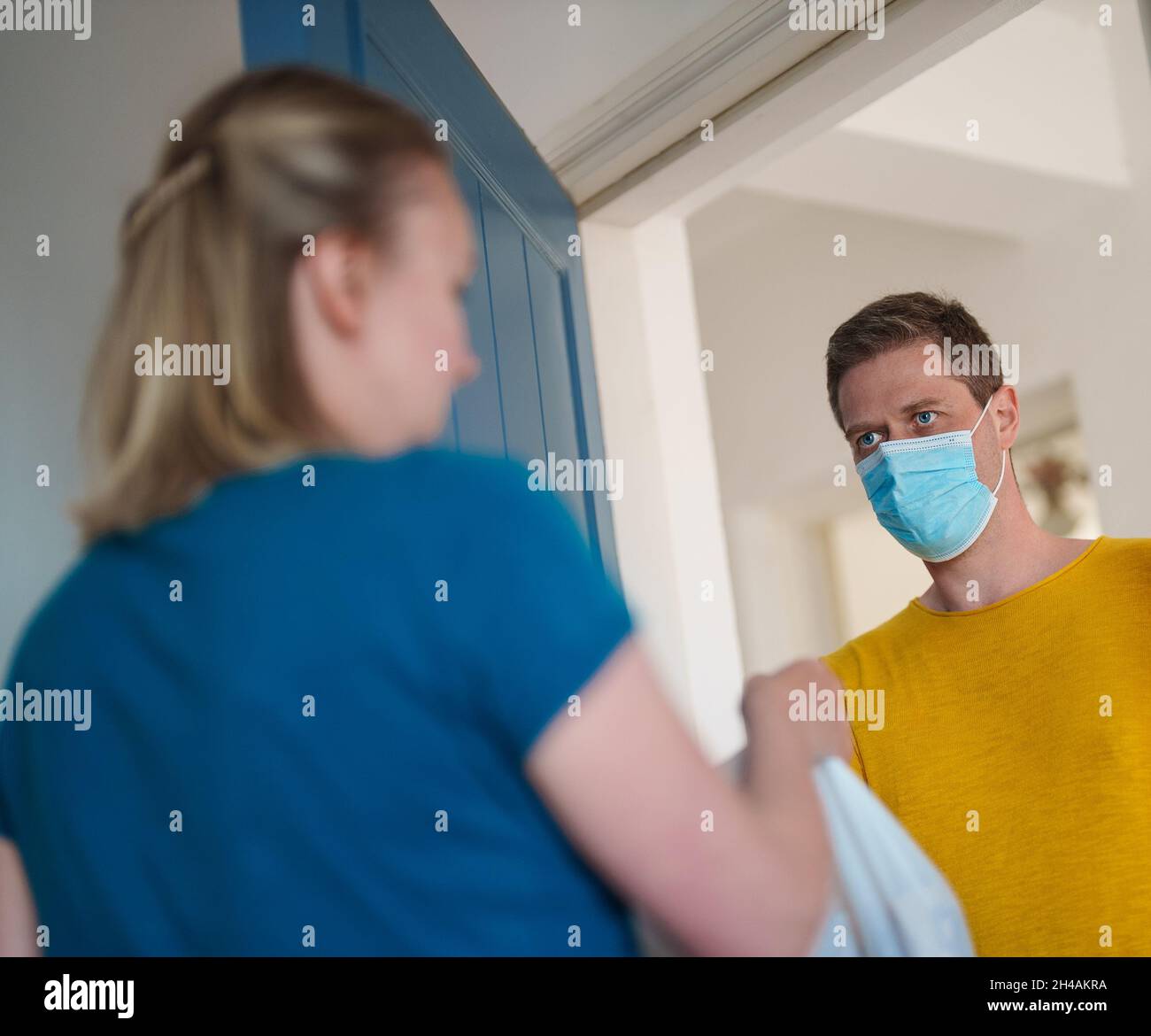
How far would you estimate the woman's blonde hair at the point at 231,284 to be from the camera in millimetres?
680

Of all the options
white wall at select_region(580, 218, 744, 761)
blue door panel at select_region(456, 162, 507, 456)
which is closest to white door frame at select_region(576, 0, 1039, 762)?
white wall at select_region(580, 218, 744, 761)

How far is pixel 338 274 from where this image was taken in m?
0.70

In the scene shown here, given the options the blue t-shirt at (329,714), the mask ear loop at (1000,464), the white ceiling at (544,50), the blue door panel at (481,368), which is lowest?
the blue t-shirt at (329,714)

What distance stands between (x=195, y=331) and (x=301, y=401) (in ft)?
0.23

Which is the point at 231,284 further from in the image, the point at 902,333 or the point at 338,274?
the point at 902,333

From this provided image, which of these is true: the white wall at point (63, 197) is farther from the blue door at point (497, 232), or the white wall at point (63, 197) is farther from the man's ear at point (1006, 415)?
the man's ear at point (1006, 415)

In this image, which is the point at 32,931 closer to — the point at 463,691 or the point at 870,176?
the point at 463,691

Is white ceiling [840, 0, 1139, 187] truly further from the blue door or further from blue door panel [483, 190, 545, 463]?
blue door panel [483, 190, 545, 463]

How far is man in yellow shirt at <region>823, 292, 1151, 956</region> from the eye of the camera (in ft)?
4.11

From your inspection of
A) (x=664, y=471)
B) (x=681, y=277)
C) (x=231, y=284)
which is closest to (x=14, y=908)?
(x=231, y=284)

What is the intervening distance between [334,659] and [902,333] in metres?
1.09

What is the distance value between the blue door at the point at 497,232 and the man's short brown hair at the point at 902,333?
0.39 m

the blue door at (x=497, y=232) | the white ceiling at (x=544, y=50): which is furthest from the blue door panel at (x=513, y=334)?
the white ceiling at (x=544, y=50)
